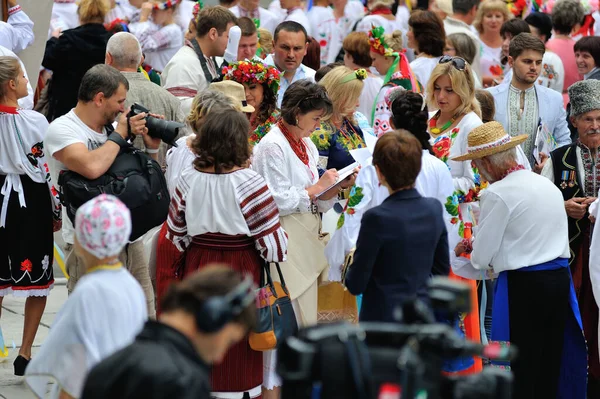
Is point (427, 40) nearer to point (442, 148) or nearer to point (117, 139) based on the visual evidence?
point (442, 148)

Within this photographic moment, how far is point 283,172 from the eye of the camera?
5.86 meters

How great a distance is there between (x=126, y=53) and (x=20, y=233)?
1.38m

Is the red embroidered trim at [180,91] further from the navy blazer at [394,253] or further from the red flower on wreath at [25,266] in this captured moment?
the navy blazer at [394,253]

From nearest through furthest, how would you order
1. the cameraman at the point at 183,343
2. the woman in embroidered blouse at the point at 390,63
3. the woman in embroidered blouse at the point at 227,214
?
1. the cameraman at the point at 183,343
2. the woman in embroidered blouse at the point at 227,214
3. the woman in embroidered blouse at the point at 390,63

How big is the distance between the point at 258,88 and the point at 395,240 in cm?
254

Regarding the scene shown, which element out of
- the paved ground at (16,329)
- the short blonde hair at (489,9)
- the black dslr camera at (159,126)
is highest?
the short blonde hair at (489,9)

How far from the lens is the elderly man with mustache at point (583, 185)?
632 centimetres

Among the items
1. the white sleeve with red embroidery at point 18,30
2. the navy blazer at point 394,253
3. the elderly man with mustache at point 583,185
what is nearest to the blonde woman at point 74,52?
the white sleeve with red embroidery at point 18,30

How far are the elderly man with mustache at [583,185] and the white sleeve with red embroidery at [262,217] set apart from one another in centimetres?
203

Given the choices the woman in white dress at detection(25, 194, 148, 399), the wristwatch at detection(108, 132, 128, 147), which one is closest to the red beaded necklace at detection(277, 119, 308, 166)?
the wristwatch at detection(108, 132, 128, 147)

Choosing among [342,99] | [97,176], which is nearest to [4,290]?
[97,176]

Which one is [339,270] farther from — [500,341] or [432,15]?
[432,15]

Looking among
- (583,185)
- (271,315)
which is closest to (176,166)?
(271,315)

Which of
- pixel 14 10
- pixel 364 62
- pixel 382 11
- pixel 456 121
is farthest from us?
pixel 382 11
